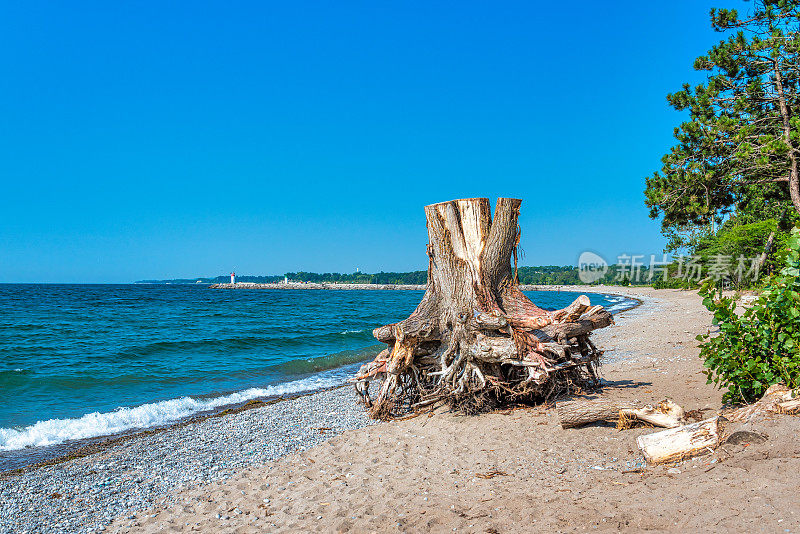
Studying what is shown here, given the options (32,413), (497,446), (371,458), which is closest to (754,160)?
(497,446)

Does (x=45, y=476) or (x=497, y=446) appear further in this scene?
(x=45, y=476)

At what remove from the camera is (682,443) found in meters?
4.61

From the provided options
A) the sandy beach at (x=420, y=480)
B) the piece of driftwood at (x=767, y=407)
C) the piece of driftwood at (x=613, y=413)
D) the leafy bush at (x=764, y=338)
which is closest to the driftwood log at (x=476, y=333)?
the sandy beach at (x=420, y=480)

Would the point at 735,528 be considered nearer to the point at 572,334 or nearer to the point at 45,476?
the point at 572,334

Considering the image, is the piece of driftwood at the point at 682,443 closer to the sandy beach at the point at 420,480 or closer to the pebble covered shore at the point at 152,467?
the sandy beach at the point at 420,480

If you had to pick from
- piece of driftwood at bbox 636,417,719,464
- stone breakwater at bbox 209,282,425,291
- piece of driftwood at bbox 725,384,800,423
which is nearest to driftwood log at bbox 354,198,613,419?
piece of driftwood at bbox 636,417,719,464

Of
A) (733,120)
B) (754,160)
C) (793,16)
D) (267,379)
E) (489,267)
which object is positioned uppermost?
(793,16)

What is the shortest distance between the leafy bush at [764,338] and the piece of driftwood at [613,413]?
80cm

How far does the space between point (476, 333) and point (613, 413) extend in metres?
2.40

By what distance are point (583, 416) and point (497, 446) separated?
1238 millimetres

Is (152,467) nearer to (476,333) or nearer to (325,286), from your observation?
(476,333)

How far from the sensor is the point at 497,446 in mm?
6336

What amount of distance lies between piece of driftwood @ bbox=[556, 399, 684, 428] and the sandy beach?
0.16 m

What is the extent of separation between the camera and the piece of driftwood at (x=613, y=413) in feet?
19.0
